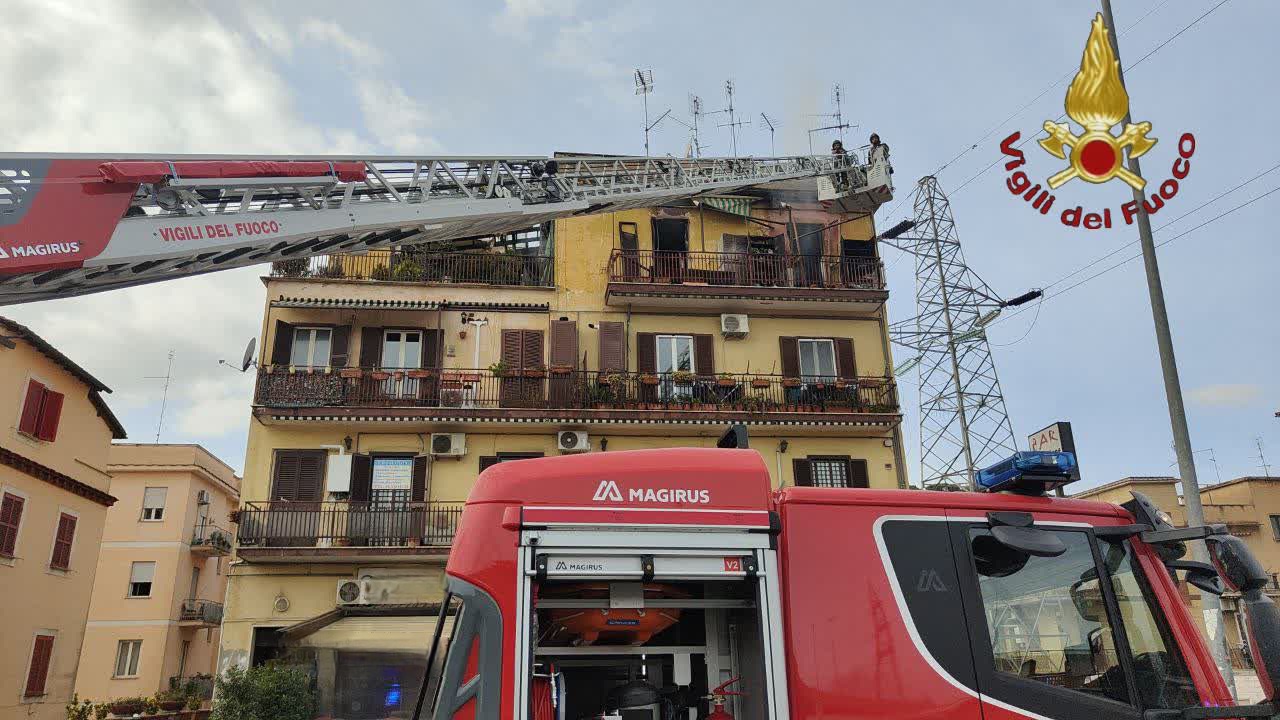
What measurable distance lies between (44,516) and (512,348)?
13.5m

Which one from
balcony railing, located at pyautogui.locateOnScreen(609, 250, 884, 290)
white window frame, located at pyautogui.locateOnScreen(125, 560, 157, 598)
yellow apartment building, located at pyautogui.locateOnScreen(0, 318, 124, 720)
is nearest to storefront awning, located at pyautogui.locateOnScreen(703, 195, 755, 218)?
balcony railing, located at pyautogui.locateOnScreen(609, 250, 884, 290)

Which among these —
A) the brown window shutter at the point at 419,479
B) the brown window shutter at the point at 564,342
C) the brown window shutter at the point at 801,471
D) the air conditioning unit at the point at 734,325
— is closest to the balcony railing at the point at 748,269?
the air conditioning unit at the point at 734,325

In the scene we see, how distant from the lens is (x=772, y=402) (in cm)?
2569

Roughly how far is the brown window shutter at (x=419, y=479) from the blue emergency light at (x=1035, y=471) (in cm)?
1982

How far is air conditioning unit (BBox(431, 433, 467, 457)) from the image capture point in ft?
79.2

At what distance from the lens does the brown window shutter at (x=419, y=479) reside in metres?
23.9

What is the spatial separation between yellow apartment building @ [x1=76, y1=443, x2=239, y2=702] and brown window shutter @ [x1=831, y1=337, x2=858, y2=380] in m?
29.2

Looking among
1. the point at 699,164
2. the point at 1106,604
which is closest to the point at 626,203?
the point at 699,164

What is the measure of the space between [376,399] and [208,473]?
23.3m

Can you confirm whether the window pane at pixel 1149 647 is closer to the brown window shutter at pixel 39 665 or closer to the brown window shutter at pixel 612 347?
the brown window shutter at pixel 612 347

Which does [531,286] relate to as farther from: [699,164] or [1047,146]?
[1047,146]

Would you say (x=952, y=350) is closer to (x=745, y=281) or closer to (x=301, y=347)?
(x=745, y=281)

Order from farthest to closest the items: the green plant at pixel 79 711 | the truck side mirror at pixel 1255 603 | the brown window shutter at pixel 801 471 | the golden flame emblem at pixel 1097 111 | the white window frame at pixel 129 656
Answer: the white window frame at pixel 129 656
the brown window shutter at pixel 801 471
the green plant at pixel 79 711
the golden flame emblem at pixel 1097 111
the truck side mirror at pixel 1255 603

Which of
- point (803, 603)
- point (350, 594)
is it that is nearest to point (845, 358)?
point (350, 594)
